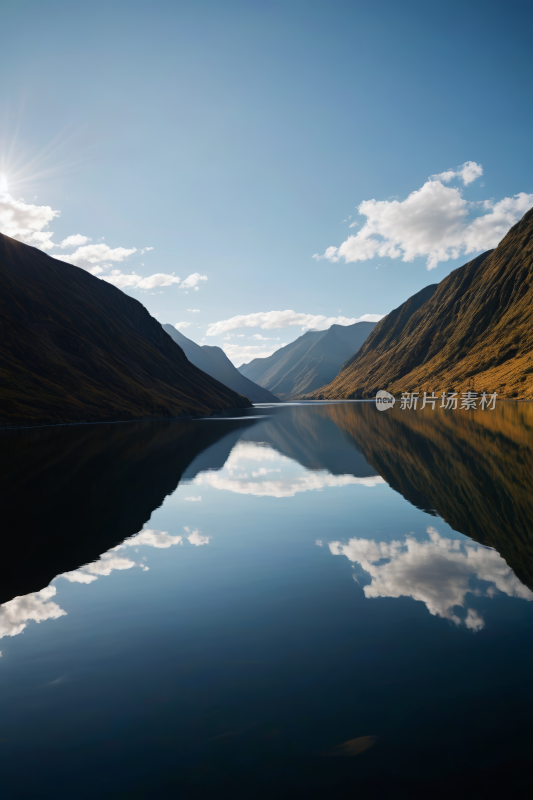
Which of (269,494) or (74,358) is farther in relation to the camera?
(74,358)

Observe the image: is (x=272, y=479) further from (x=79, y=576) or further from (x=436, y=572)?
(x=436, y=572)

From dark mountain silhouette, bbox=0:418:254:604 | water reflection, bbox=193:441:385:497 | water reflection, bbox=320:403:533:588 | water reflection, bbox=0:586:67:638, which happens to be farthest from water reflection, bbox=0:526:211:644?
water reflection, bbox=320:403:533:588

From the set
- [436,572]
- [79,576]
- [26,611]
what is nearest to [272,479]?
[79,576]

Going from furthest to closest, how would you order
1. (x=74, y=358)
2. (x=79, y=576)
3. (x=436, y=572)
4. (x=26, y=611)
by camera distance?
(x=74, y=358) → (x=79, y=576) → (x=436, y=572) → (x=26, y=611)

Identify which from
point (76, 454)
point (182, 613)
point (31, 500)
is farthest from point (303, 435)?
point (182, 613)

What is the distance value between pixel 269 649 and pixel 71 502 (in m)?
14.6

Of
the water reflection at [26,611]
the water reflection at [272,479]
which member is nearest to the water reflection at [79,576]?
the water reflection at [26,611]

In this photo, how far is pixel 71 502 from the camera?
A: 19.1 metres

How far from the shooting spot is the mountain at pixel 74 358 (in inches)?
3794

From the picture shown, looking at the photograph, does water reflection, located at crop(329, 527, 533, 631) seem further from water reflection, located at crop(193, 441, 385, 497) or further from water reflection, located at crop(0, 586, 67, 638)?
water reflection, located at crop(193, 441, 385, 497)

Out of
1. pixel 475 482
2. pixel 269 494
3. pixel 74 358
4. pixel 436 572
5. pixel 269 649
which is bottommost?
pixel 475 482

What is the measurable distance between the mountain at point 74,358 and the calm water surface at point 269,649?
7810 cm

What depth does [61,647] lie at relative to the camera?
801cm

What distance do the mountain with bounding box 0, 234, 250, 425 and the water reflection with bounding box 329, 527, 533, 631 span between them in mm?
82329
